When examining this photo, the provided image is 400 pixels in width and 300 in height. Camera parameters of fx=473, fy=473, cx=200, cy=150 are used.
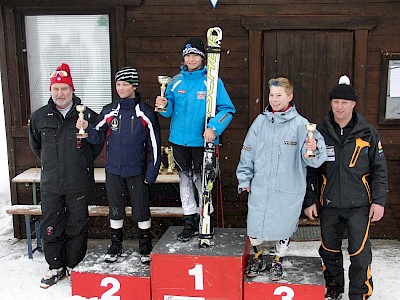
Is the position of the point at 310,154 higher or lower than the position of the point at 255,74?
lower

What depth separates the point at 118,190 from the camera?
166 inches

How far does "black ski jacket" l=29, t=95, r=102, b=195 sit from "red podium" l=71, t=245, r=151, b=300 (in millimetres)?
772

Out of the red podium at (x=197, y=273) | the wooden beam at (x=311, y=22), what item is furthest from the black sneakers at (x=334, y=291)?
the wooden beam at (x=311, y=22)

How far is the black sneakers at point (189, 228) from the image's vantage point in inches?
164

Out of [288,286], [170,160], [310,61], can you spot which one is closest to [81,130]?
[170,160]

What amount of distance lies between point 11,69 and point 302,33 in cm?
335

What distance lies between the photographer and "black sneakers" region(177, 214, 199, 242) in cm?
418

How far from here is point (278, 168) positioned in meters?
3.68

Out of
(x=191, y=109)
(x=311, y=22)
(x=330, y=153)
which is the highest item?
(x=311, y=22)

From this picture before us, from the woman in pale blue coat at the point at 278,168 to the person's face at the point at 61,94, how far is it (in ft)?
5.71

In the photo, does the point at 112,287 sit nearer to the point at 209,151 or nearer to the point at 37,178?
the point at 209,151

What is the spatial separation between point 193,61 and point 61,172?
1.57m

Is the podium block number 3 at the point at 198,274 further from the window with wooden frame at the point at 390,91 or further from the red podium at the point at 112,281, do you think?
the window with wooden frame at the point at 390,91

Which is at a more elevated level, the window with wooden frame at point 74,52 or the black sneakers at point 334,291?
the window with wooden frame at point 74,52
